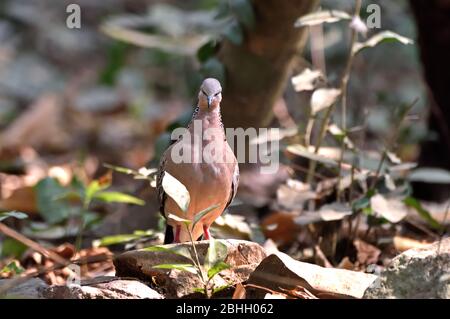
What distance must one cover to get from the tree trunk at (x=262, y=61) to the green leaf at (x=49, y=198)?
103cm

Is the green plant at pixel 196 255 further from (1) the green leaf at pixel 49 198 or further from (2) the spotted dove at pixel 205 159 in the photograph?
(1) the green leaf at pixel 49 198

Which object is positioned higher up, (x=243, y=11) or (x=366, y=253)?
(x=243, y=11)

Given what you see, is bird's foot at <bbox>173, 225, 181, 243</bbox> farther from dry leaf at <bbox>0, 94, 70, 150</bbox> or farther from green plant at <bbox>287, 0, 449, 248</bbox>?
dry leaf at <bbox>0, 94, 70, 150</bbox>

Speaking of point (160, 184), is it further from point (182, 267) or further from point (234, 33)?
point (234, 33)

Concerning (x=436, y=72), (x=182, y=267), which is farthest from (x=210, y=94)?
(x=436, y=72)

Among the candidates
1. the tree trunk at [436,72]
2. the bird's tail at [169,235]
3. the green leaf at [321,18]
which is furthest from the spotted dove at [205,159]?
the tree trunk at [436,72]

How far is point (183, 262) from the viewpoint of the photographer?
350cm

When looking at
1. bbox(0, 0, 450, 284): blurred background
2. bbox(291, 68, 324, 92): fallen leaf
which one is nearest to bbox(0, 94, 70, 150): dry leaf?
bbox(0, 0, 450, 284): blurred background

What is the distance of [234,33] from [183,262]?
1695mm

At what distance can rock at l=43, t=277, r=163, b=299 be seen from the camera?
320 centimetres

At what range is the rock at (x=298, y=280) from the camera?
3.38 metres

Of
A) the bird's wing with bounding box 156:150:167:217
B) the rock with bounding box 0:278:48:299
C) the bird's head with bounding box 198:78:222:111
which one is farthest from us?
the bird's wing with bounding box 156:150:167:217

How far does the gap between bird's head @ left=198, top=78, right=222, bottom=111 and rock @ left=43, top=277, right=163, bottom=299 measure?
2.78 feet

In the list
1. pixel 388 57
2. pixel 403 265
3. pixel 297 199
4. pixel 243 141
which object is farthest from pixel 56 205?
pixel 388 57
